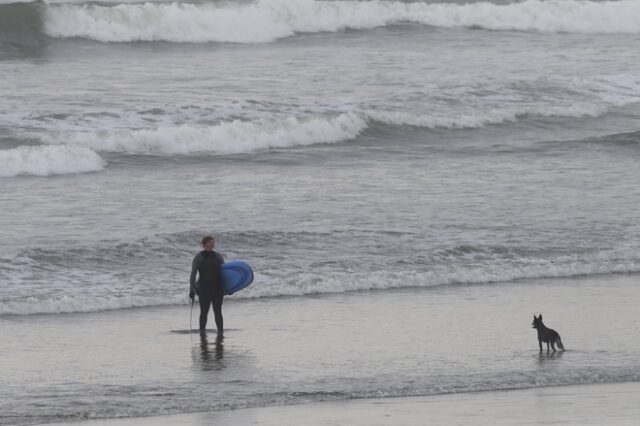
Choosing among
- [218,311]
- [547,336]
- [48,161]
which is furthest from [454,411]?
[48,161]

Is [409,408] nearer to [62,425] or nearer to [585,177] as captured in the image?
[62,425]

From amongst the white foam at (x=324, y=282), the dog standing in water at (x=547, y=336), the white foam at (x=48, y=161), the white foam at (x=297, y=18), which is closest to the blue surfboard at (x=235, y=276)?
the white foam at (x=324, y=282)

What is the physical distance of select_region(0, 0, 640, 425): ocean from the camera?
13664mm

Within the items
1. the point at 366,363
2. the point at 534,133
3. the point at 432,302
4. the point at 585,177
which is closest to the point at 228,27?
the point at 534,133

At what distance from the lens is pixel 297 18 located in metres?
49.4

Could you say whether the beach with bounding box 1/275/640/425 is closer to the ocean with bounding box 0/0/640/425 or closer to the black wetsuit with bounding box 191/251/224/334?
the ocean with bounding box 0/0/640/425

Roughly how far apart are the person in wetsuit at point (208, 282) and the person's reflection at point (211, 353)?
0.76 feet

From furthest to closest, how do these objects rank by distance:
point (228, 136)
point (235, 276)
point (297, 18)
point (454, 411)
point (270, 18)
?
point (297, 18) → point (270, 18) → point (228, 136) → point (235, 276) → point (454, 411)

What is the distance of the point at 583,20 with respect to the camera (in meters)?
54.3

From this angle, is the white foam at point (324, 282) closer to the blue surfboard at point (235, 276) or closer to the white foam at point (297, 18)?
the blue surfboard at point (235, 276)

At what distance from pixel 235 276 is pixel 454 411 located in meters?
4.44

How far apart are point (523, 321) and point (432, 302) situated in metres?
1.41

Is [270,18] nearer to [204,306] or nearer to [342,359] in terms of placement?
[204,306]

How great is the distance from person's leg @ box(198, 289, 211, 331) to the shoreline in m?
3.34
